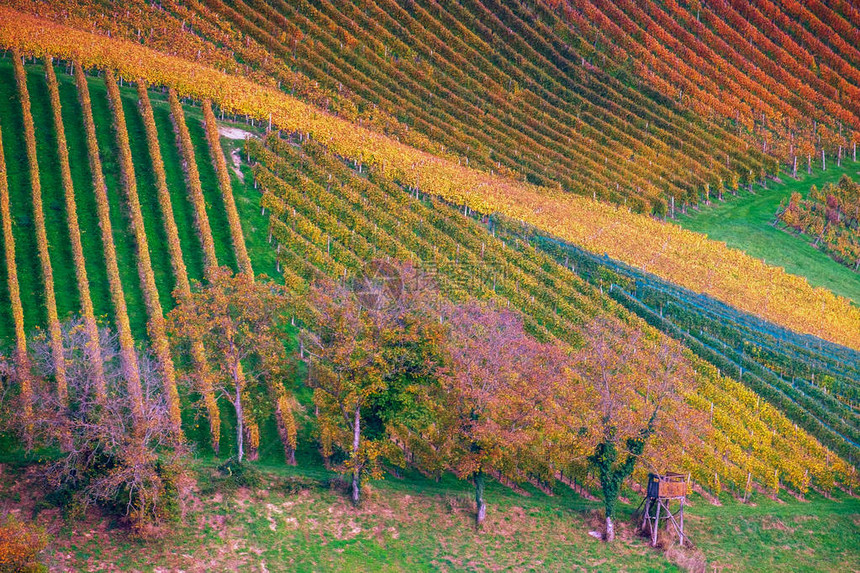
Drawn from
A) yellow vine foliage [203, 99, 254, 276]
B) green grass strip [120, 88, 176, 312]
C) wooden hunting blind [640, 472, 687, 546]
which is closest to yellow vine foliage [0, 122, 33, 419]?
green grass strip [120, 88, 176, 312]

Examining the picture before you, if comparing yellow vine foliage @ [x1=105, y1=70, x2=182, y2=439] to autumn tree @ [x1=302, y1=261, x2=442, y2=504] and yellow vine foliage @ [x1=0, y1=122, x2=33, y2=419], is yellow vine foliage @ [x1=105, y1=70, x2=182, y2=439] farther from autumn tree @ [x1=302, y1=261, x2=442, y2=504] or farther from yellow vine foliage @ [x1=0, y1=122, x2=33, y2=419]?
autumn tree @ [x1=302, y1=261, x2=442, y2=504]

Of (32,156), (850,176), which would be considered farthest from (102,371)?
→ (850,176)

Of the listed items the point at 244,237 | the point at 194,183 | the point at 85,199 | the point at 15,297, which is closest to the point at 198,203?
the point at 194,183

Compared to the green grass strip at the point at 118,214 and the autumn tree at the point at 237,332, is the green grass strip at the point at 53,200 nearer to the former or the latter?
the green grass strip at the point at 118,214

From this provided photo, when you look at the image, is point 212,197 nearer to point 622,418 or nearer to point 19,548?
point 622,418

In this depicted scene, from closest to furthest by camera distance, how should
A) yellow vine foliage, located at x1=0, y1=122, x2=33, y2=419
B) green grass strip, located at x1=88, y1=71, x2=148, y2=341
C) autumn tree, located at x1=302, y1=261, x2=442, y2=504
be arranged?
yellow vine foliage, located at x1=0, y1=122, x2=33, y2=419, autumn tree, located at x1=302, y1=261, x2=442, y2=504, green grass strip, located at x1=88, y1=71, x2=148, y2=341

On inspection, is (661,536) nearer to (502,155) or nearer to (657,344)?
(657,344)
